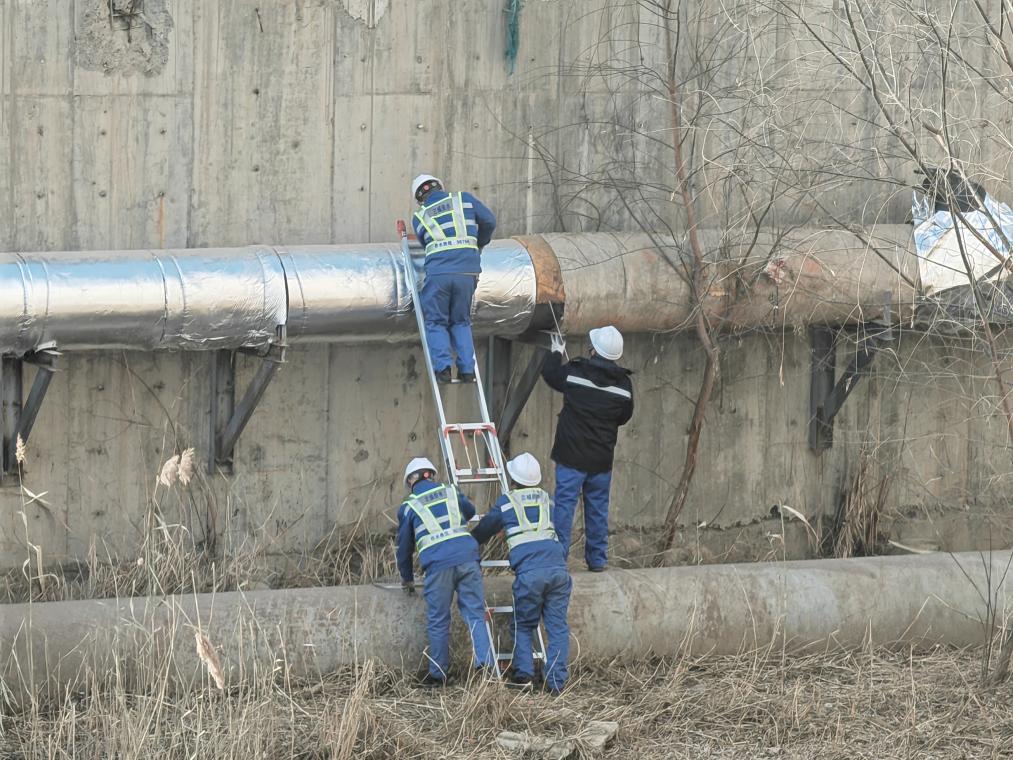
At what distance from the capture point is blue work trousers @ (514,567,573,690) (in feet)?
26.9

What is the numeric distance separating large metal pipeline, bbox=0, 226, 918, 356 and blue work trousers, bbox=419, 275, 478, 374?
188 mm

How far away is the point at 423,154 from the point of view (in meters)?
9.65

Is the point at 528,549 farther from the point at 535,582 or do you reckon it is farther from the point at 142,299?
the point at 142,299

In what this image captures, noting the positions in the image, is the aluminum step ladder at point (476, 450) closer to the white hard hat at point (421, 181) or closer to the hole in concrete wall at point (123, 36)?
the white hard hat at point (421, 181)

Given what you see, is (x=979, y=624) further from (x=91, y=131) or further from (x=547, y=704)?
(x=91, y=131)

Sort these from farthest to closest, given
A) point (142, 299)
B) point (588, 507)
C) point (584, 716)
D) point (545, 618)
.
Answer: point (588, 507)
point (142, 299)
point (545, 618)
point (584, 716)

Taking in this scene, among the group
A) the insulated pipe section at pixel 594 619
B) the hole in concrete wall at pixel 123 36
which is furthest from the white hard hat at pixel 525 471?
the hole in concrete wall at pixel 123 36

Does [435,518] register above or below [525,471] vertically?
below

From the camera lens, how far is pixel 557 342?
9.30 meters

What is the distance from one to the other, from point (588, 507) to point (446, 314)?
1.43 m

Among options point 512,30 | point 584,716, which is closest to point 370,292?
point 512,30

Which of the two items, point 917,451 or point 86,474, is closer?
point 86,474

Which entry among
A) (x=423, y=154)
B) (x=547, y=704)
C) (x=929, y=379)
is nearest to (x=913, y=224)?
(x=929, y=379)

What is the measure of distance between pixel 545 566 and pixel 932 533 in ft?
12.5
